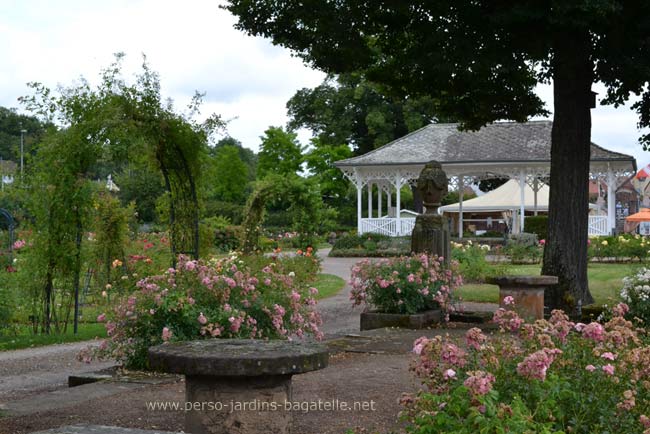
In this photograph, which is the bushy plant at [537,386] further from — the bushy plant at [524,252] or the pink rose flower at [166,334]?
the bushy plant at [524,252]

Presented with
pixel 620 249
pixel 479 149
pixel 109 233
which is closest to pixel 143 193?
pixel 479 149

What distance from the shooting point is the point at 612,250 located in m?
26.4

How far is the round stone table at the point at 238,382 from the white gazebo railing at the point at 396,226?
95.5 feet

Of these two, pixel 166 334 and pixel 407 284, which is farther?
pixel 407 284

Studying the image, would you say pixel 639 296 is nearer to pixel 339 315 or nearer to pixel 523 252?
pixel 339 315

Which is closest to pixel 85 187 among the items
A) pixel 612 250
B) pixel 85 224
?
pixel 85 224

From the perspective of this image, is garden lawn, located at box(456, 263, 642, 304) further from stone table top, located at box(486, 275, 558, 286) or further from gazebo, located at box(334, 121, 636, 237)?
gazebo, located at box(334, 121, 636, 237)

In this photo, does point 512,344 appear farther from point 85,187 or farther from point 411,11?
point 411,11

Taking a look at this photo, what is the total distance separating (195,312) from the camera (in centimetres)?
729

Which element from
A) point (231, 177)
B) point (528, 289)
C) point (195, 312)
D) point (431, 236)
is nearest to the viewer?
point (195, 312)

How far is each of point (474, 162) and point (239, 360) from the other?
3068 cm

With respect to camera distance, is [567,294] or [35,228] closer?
[35,228]

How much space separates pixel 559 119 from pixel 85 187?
22.7 feet

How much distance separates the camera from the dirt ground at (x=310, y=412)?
556 cm
